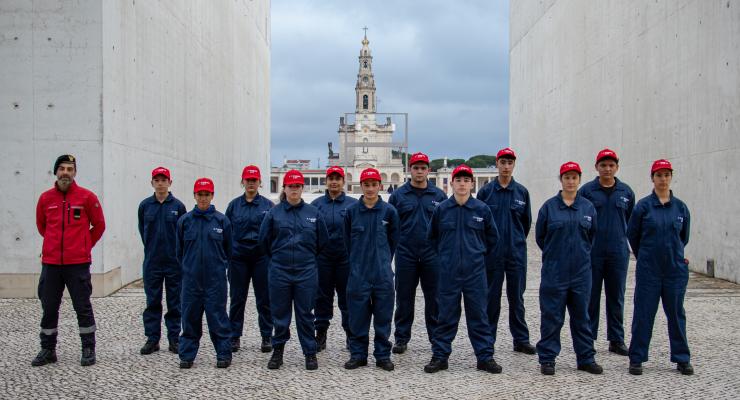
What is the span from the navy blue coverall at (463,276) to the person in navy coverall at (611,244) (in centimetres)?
120

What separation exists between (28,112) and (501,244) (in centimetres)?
617

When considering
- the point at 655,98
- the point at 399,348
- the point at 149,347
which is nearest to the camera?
the point at 149,347

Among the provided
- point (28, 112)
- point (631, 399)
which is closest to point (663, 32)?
point (631, 399)

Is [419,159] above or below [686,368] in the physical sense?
above

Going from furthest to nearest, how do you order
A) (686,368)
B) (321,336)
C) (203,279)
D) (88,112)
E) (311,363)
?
(88,112) < (321,336) < (203,279) < (311,363) < (686,368)

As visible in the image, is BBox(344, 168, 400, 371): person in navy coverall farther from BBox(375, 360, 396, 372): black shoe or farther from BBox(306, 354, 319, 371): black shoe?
BBox(306, 354, 319, 371): black shoe

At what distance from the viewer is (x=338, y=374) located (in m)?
5.31

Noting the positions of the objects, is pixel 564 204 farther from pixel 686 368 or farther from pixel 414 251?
pixel 686 368

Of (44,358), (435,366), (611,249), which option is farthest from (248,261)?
(611,249)

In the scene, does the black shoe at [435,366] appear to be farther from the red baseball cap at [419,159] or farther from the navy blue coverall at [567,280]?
the red baseball cap at [419,159]

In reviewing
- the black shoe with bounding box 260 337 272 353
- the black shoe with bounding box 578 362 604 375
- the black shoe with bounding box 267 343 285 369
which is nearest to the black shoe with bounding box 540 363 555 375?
the black shoe with bounding box 578 362 604 375

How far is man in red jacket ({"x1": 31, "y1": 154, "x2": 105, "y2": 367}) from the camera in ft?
18.2

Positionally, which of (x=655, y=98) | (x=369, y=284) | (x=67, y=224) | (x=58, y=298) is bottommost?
(x=58, y=298)

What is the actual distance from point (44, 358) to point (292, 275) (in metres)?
2.16
